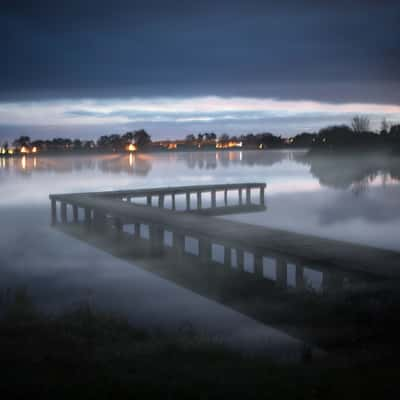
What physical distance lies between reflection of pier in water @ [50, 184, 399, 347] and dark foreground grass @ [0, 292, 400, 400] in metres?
1.58

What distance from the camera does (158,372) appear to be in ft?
16.6

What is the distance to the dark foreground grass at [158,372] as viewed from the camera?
454 centimetres

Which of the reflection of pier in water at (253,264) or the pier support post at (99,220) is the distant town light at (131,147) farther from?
the reflection of pier in water at (253,264)

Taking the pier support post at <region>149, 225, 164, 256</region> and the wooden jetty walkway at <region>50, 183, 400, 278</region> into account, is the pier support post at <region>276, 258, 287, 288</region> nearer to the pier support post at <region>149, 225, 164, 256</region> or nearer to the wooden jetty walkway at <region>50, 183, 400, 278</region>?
the wooden jetty walkway at <region>50, 183, 400, 278</region>

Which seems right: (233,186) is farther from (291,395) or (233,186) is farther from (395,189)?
(291,395)

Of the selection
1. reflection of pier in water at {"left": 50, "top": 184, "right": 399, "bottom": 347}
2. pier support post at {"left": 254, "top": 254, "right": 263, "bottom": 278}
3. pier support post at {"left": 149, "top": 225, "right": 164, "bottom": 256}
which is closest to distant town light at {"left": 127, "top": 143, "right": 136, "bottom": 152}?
reflection of pier in water at {"left": 50, "top": 184, "right": 399, "bottom": 347}

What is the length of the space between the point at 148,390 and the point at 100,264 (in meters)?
8.72

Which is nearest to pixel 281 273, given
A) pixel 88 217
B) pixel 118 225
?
pixel 118 225

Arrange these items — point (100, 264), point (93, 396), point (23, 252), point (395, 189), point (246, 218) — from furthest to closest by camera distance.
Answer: point (395, 189) → point (246, 218) → point (23, 252) → point (100, 264) → point (93, 396)

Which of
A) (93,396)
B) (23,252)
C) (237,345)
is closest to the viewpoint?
(93,396)

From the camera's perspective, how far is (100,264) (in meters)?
13.0

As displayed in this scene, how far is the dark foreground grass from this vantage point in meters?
4.54

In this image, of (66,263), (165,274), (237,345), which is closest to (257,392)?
(237,345)

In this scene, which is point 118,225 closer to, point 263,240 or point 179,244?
point 179,244
